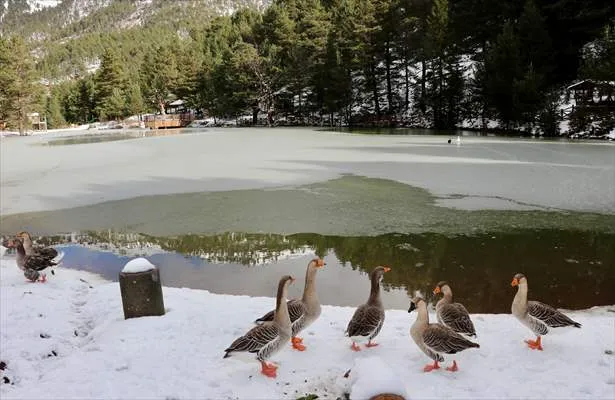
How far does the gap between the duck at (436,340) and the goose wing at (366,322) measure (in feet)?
1.15

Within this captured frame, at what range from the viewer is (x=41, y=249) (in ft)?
23.4

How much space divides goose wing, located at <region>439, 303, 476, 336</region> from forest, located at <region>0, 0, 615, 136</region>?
25055 mm

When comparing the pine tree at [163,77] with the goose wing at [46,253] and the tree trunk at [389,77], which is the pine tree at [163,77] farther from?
the goose wing at [46,253]

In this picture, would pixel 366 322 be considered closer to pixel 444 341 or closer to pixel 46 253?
pixel 444 341

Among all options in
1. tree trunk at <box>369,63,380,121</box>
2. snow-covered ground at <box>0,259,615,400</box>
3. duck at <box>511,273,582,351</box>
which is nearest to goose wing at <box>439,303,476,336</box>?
snow-covered ground at <box>0,259,615,400</box>

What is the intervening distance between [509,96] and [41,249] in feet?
103

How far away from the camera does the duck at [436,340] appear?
4.04 metres

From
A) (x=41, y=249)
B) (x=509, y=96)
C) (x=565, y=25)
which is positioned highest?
(x=565, y=25)

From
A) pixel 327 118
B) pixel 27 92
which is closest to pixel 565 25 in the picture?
pixel 327 118

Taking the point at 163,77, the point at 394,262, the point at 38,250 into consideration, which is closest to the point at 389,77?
the point at 163,77

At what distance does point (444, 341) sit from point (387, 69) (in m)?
45.9

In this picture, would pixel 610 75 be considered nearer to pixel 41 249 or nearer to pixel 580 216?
pixel 580 216

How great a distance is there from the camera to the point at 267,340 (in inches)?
160

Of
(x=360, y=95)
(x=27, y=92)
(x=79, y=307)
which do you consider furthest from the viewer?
(x=27, y=92)
